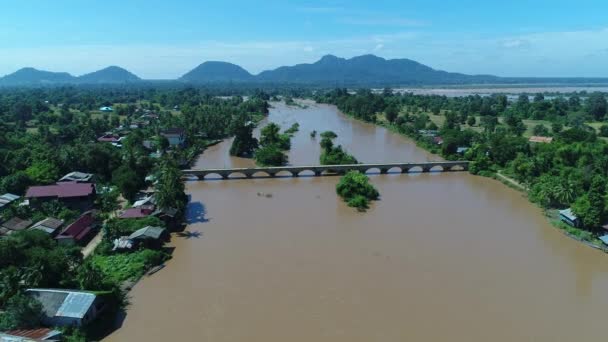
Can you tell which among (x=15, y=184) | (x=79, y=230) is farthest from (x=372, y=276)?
(x=15, y=184)

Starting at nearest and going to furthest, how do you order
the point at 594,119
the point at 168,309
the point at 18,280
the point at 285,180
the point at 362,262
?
the point at 18,280 < the point at 168,309 < the point at 362,262 < the point at 285,180 < the point at 594,119

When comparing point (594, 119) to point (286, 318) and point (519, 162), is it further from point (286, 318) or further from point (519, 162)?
point (286, 318)

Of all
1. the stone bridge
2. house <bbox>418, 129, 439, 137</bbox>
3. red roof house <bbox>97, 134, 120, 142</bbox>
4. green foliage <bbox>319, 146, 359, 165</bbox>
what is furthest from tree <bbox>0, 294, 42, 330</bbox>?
house <bbox>418, 129, 439, 137</bbox>

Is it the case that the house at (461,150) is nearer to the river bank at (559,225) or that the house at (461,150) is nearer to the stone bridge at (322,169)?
the stone bridge at (322,169)

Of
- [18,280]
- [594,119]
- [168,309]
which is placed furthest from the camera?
[594,119]

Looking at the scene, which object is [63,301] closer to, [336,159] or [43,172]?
[43,172]

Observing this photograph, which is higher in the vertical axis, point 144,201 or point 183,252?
point 144,201

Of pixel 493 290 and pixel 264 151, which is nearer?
pixel 493 290

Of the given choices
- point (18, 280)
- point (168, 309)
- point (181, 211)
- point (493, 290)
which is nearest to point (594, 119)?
point (493, 290)
